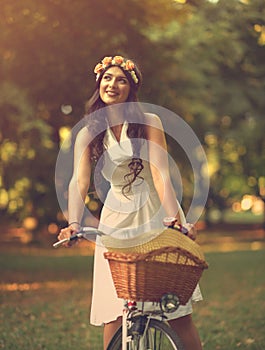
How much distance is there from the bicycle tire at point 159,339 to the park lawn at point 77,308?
3.83 metres

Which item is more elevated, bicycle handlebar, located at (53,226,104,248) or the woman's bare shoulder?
the woman's bare shoulder

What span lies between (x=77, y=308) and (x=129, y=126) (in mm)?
7459

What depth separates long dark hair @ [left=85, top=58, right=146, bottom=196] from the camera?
536 cm

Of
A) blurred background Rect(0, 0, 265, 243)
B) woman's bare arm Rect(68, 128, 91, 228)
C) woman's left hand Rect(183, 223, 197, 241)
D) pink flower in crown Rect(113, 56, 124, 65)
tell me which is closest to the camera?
woman's left hand Rect(183, 223, 197, 241)

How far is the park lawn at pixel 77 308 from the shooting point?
9383mm

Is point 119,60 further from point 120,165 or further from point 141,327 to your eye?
point 141,327

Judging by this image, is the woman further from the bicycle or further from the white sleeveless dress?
the bicycle

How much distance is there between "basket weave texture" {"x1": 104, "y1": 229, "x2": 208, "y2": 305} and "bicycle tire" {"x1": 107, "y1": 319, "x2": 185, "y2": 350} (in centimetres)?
21

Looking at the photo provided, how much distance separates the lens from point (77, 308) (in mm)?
12570

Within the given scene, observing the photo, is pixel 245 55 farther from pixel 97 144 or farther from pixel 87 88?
pixel 97 144

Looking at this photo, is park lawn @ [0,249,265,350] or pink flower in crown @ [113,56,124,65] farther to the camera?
park lawn @ [0,249,265,350]

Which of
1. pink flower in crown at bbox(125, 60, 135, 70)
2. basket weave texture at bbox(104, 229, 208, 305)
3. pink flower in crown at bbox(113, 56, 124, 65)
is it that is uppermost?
pink flower in crown at bbox(113, 56, 124, 65)

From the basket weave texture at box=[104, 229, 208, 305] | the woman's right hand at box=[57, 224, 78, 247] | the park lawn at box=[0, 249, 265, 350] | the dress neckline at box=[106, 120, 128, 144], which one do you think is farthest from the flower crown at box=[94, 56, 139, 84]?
the park lawn at box=[0, 249, 265, 350]

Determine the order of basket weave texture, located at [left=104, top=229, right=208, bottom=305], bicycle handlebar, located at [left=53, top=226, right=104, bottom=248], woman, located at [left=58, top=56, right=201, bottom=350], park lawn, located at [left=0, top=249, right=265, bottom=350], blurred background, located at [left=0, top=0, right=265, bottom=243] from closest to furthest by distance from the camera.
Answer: basket weave texture, located at [left=104, top=229, right=208, bottom=305]
bicycle handlebar, located at [left=53, top=226, right=104, bottom=248]
woman, located at [left=58, top=56, right=201, bottom=350]
park lawn, located at [left=0, top=249, right=265, bottom=350]
blurred background, located at [left=0, top=0, right=265, bottom=243]
